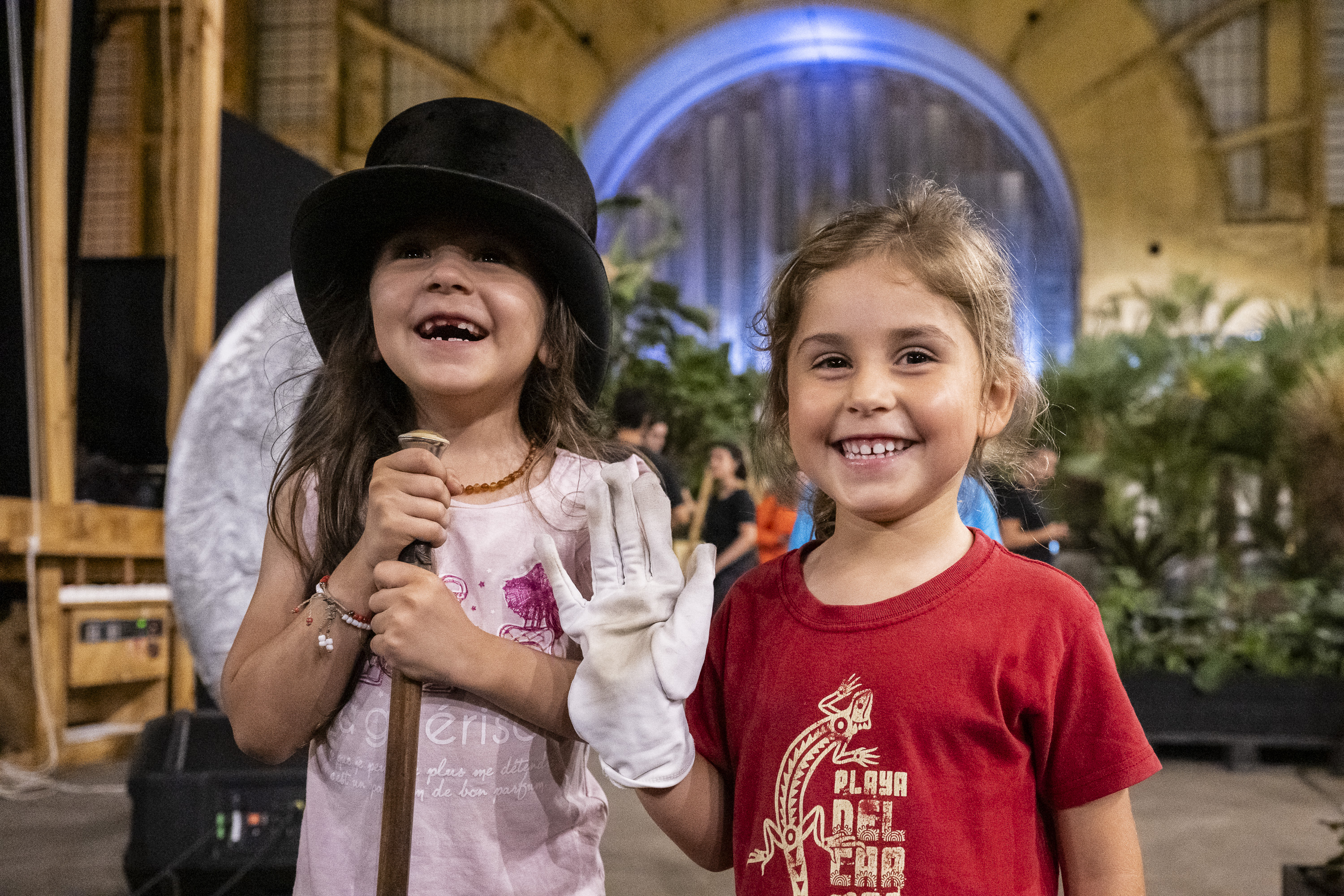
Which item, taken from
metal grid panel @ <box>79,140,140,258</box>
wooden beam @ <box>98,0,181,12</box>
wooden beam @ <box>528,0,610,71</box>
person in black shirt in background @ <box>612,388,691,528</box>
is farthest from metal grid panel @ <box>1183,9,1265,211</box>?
metal grid panel @ <box>79,140,140,258</box>

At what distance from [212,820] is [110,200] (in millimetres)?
6225

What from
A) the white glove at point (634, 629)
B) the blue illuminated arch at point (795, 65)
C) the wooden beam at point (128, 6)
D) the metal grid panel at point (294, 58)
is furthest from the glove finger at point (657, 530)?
the blue illuminated arch at point (795, 65)

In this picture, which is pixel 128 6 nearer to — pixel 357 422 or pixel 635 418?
pixel 635 418

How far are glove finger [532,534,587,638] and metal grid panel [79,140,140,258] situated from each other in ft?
22.7

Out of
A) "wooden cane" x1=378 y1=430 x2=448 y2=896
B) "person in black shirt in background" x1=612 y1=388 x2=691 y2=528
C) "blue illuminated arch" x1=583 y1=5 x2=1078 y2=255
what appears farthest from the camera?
"blue illuminated arch" x1=583 y1=5 x2=1078 y2=255

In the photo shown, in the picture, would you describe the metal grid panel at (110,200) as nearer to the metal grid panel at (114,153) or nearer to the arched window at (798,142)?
the metal grid panel at (114,153)

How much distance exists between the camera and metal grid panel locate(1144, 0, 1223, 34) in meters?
9.23

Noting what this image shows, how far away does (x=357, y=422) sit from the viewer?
1.09 meters

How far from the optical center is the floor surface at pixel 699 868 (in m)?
2.89

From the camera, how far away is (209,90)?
8.73 feet

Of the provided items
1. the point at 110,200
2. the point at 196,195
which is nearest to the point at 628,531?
the point at 196,195

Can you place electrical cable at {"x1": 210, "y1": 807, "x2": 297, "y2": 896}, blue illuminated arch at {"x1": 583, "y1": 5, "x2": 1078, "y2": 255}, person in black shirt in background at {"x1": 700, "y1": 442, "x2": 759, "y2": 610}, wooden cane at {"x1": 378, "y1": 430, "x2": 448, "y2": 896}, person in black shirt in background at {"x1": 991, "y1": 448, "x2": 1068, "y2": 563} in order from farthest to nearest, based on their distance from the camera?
blue illuminated arch at {"x1": 583, "y1": 5, "x2": 1078, "y2": 255}, person in black shirt in background at {"x1": 700, "y1": 442, "x2": 759, "y2": 610}, person in black shirt in background at {"x1": 991, "y1": 448, "x2": 1068, "y2": 563}, electrical cable at {"x1": 210, "y1": 807, "x2": 297, "y2": 896}, wooden cane at {"x1": 378, "y1": 430, "x2": 448, "y2": 896}

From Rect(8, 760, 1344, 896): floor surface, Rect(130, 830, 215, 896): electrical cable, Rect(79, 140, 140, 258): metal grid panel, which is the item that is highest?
Rect(79, 140, 140, 258): metal grid panel

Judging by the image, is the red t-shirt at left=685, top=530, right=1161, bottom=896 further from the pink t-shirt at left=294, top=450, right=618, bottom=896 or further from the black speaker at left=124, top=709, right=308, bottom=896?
the black speaker at left=124, top=709, right=308, bottom=896
